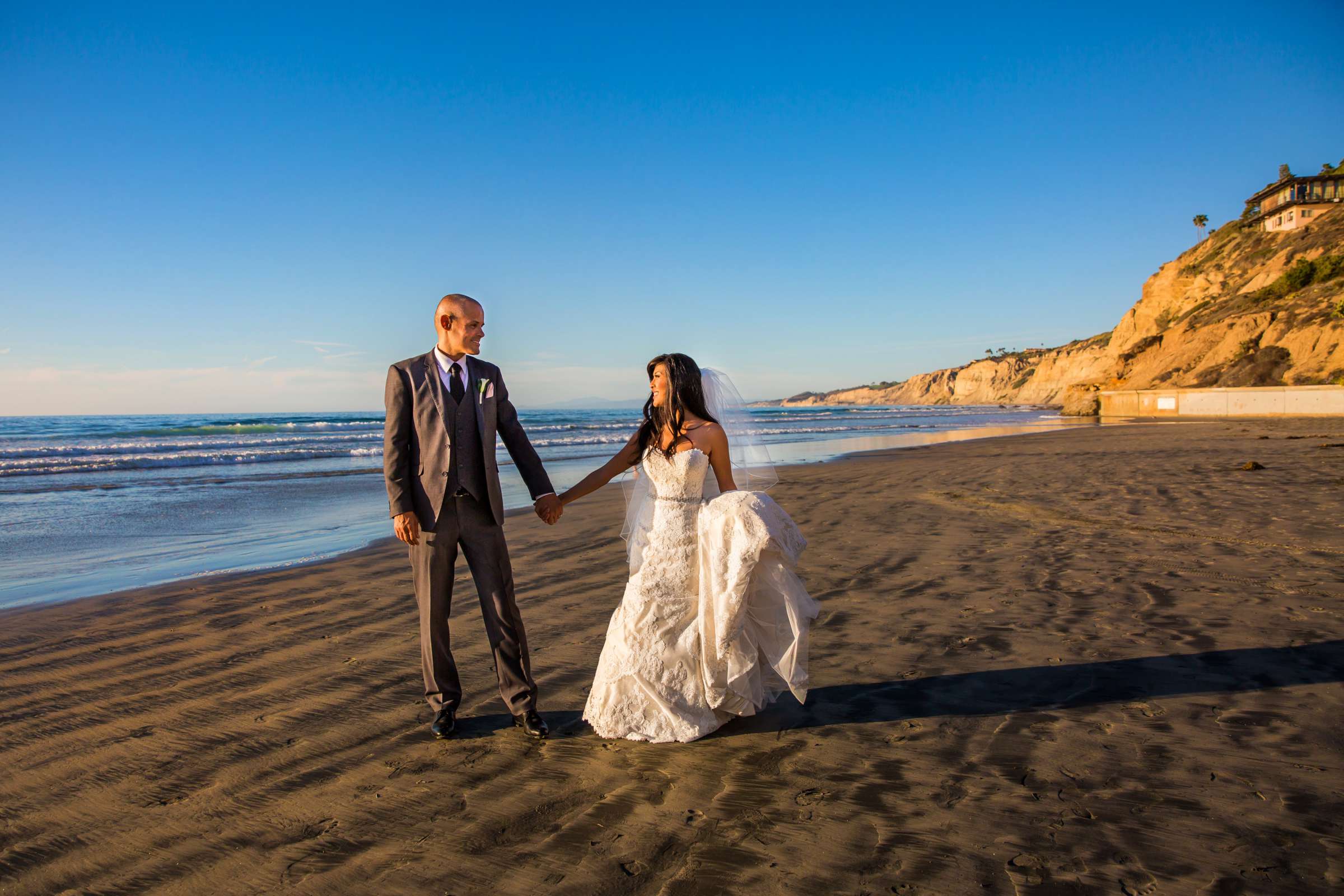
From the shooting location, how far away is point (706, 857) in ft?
8.54

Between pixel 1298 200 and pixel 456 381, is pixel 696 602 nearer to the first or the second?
pixel 456 381

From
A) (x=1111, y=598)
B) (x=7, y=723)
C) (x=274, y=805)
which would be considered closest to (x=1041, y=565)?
(x=1111, y=598)

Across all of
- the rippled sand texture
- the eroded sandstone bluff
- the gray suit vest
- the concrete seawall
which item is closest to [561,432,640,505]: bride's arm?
the gray suit vest

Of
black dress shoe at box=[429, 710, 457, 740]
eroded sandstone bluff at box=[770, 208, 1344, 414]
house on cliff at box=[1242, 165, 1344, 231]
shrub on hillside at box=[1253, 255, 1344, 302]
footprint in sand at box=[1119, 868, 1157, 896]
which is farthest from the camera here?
house on cliff at box=[1242, 165, 1344, 231]

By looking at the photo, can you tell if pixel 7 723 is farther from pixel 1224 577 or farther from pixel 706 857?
pixel 1224 577

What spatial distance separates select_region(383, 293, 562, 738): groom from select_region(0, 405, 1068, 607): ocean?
2011 mm

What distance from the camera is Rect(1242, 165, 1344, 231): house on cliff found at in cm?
5131

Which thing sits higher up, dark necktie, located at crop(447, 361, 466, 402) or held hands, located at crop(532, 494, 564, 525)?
dark necktie, located at crop(447, 361, 466, 402)

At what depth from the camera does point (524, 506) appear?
12117 mm

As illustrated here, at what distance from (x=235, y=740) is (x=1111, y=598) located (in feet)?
19.8

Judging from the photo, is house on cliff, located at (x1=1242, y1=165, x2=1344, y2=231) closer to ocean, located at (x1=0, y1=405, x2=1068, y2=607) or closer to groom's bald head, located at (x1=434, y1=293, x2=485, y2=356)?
ocean, located at (x1=0, y1=405, x2=1068, y2=607)

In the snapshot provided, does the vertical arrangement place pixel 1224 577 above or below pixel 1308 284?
below

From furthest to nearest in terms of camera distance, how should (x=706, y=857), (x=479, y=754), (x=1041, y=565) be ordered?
1. (x=1041, y=565)
2. (x=479, y=754)
3. (x=706, y=857)

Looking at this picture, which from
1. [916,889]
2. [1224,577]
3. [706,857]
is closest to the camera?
[916,889]
